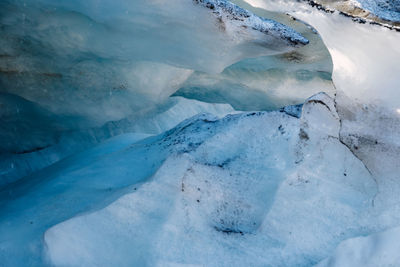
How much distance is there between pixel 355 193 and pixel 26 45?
143cm

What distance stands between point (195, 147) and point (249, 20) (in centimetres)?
60

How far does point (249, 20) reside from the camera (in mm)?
1562

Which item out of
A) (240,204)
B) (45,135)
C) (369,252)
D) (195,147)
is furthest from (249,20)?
(45,135)

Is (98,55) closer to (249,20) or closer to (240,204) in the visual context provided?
(249,20)

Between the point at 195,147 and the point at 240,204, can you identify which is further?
the point at 195,147

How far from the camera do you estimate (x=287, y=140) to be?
1.36 meters

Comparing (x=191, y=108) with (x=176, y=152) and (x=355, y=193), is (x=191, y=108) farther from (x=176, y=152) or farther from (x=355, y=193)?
(x=355, y=193)

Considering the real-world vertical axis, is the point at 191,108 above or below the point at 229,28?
below

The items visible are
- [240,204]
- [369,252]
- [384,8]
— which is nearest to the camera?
[369,252]

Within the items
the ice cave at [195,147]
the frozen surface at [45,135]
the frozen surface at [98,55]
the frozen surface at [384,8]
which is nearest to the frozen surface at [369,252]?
the ice cave at [195,147]

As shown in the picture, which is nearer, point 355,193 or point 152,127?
point 355,193

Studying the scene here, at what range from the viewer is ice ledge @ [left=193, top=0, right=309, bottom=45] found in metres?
1.52

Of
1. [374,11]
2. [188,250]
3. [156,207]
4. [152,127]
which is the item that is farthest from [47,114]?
[374,11]

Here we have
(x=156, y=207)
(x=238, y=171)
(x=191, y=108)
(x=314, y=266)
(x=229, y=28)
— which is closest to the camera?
(x=314, y=266)
